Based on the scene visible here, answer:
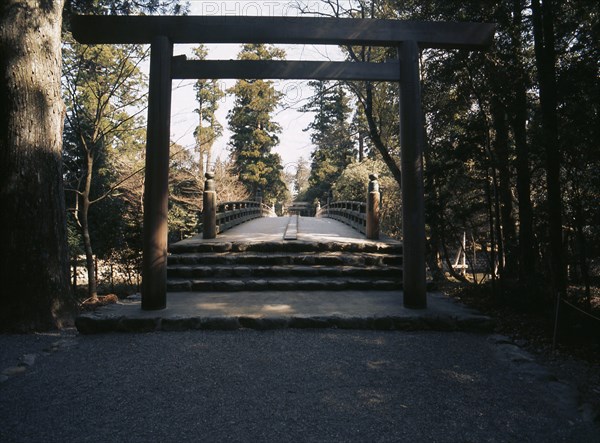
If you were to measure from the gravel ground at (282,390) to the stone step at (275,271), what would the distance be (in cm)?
211

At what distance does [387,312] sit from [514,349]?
1.42m

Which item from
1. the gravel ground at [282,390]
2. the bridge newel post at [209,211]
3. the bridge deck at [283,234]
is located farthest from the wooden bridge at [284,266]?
the gravel ground at [282,390]

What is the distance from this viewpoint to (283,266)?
6383 millimetres

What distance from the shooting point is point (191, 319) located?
415 cm

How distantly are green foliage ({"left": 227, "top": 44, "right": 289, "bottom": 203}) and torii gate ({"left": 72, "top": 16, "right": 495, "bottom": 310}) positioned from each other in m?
22.4

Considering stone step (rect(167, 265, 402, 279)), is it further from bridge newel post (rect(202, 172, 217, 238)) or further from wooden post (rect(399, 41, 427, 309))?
bridge newel post (rect(202, 172, 217, 238))

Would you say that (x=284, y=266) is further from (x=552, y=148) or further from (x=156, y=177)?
(x=552, y=148)

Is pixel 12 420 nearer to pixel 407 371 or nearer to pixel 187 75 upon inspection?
pixel 407 371

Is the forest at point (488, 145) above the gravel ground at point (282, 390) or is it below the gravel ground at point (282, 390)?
above

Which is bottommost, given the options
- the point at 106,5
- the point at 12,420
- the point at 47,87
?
the point at 12,420

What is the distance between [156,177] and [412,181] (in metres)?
3.40

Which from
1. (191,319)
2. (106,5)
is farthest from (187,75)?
(106,5)

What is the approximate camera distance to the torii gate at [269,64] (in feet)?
14.4

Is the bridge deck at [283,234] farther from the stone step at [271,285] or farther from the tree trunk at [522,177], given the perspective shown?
the tree trunk at [522,177]
